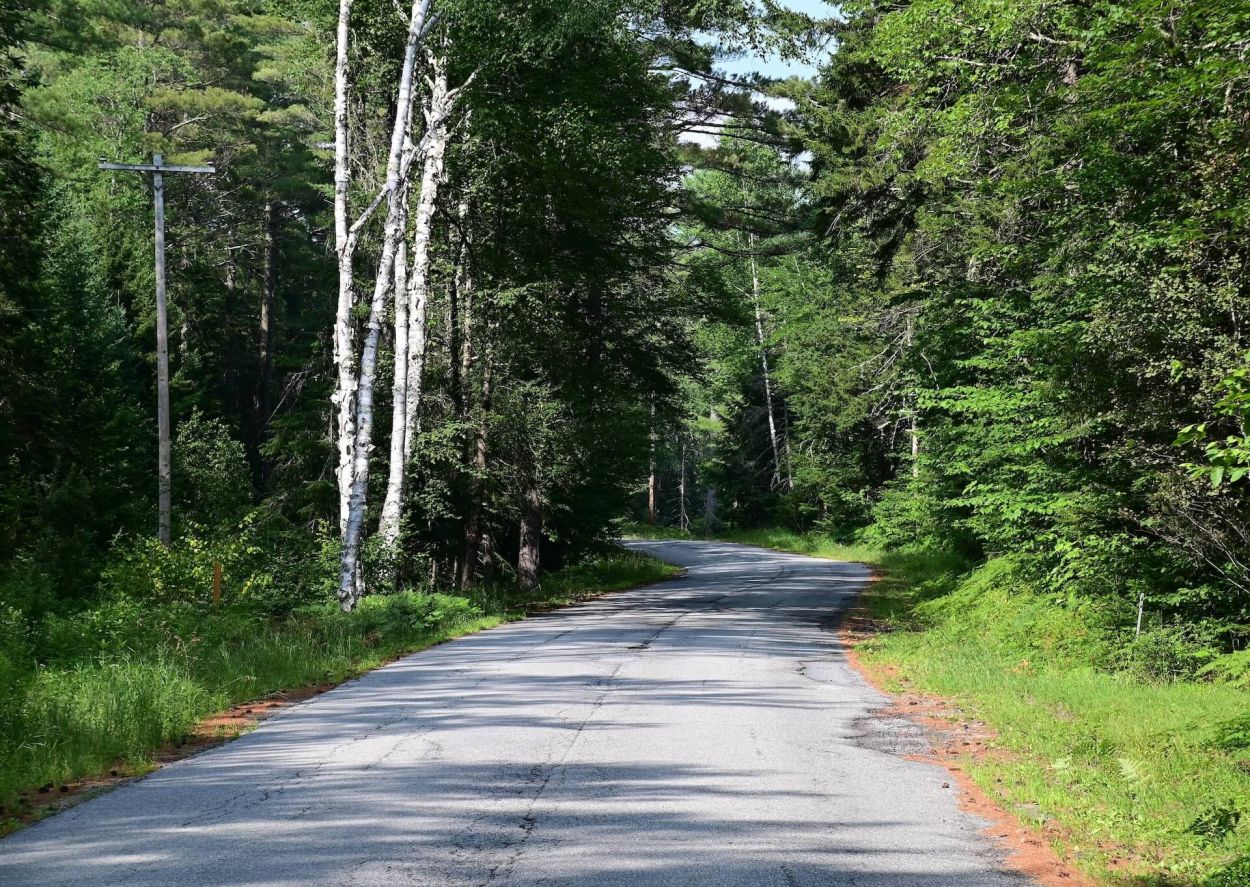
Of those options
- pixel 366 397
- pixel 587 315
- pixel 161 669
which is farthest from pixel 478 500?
pixel 161 669

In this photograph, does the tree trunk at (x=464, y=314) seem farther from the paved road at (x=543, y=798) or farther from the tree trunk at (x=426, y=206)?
the paved road at (x=543, y=798)

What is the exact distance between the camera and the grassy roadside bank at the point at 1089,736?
20.8 feet

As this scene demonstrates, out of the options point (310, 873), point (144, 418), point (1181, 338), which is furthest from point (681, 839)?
point (144, 418)

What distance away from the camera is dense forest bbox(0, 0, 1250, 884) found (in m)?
11.9

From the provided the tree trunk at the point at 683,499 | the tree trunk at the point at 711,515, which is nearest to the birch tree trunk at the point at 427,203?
the tree trunk at the point at 683,499

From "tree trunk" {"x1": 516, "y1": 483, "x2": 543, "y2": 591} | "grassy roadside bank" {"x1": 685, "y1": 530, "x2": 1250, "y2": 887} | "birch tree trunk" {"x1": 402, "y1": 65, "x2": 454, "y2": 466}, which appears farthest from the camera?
"tree trunk" {"x1": 516, "y1": 483, "x2": 543, "y2": 591}

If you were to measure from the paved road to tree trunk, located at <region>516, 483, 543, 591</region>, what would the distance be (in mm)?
12931

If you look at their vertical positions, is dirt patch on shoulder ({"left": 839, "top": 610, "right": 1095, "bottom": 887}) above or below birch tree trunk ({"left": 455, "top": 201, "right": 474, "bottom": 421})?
below

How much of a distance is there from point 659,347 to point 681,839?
21339 millimetres

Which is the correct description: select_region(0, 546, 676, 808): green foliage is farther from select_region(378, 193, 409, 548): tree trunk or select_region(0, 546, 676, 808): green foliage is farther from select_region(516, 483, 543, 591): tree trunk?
select_region(516, 483, 543, 591): tree trunk

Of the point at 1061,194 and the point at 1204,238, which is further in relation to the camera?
the point at 1061,194

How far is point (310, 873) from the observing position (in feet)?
17.8

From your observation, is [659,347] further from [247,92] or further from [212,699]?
[247,92]

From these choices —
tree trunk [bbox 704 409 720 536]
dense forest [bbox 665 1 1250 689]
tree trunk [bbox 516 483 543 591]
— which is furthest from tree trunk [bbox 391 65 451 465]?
tree trunk [bbox 704 409 720 536]
